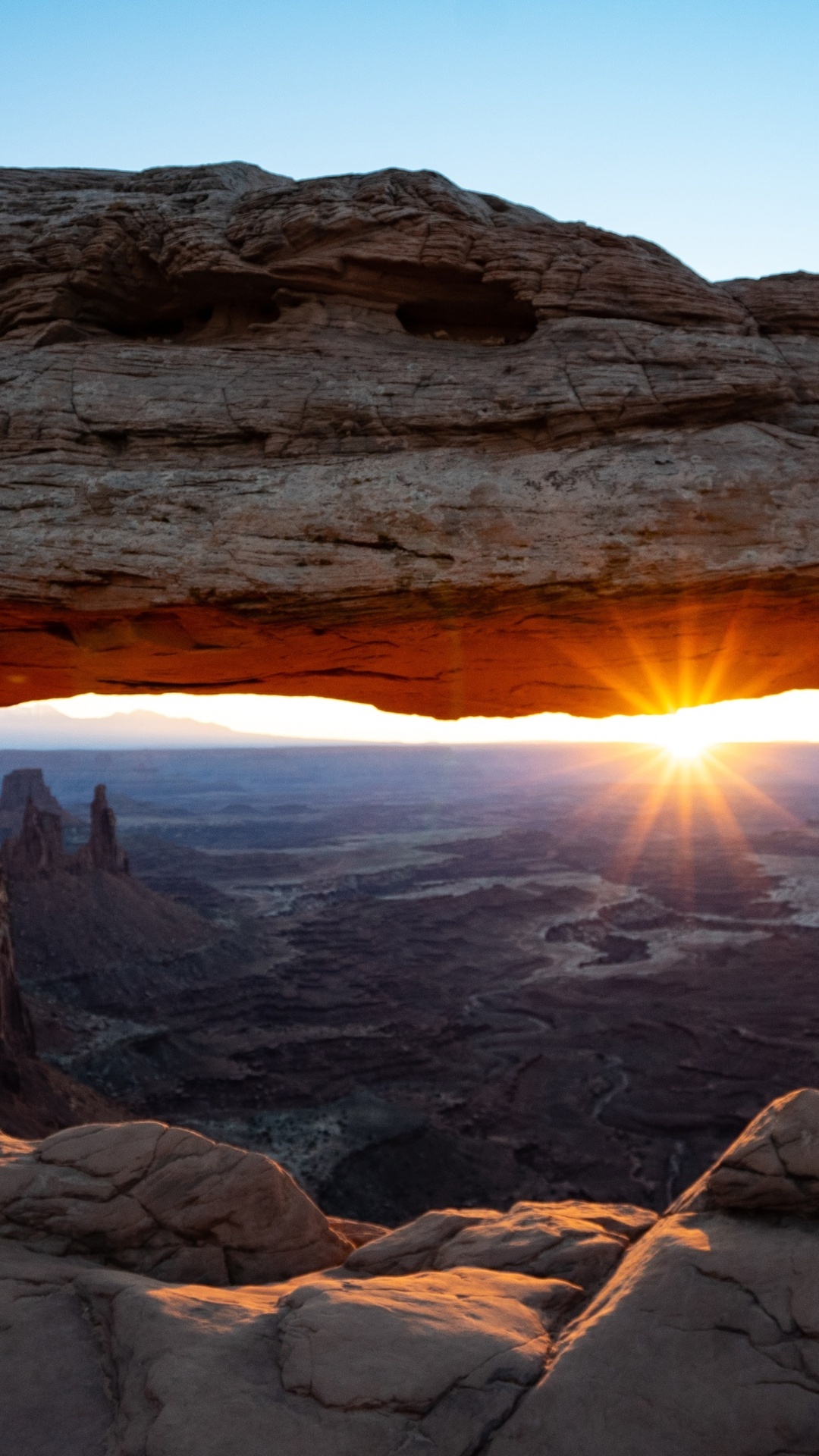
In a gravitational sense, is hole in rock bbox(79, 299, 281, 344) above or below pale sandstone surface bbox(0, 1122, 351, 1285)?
above

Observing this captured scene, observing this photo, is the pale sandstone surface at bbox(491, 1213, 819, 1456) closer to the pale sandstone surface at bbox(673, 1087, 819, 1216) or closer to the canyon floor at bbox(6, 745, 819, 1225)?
the pale sandstone surface at bbox(673, 1087, 819, 1216)

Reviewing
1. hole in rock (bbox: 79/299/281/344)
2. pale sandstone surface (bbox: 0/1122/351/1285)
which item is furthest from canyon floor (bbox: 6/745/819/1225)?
hole in rock (bbox: 79/299/281/344)

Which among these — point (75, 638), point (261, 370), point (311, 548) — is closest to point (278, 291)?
point (261, 370)

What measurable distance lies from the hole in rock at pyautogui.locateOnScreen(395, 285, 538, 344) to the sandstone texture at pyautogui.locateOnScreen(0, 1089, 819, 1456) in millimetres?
9180

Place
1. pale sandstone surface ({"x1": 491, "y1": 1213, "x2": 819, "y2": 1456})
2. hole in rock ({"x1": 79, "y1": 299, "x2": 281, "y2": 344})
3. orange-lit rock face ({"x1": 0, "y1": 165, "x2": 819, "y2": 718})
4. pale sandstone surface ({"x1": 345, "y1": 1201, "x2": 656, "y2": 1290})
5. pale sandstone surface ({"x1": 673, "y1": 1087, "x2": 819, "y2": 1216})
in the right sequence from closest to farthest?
pale sandstone surface ({"x1": 491, "y1": 1213, "x2": 819, "y2": 1456}), pale sandstone surface ({"x1": 673, "y1": 1087, "x2": 819, "y2": 1216}), pale sandstone surface ({"x1": 345, "y1": 1201, "x2": 656, "y2": 1290}), orange-lit rock face ({"x1": 0, "y1": 165, "x2": 819, "y2": 718}), hole in rock ({"x1": 79, "y1": 299, "x2": 281, "y2": 344})

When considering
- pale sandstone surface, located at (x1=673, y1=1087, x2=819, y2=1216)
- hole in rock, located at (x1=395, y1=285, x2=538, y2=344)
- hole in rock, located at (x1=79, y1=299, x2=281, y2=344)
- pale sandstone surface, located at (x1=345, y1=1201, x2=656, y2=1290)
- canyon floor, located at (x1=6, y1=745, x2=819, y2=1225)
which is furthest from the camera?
canyon floor, located at (x1=6, y1=745, x2=819, y2=1225)

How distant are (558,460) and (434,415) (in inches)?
61.5

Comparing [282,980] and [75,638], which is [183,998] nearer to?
[282,980]

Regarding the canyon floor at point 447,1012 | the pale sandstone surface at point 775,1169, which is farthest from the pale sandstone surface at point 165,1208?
the canyon floor at point 447,1012

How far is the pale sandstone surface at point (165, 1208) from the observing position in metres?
6.32

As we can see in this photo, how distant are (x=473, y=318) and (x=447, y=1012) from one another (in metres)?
42.6

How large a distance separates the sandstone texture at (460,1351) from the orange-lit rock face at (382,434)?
5.86 metres

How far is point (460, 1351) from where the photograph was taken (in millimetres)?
4750

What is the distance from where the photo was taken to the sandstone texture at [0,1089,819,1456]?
4.23 m
